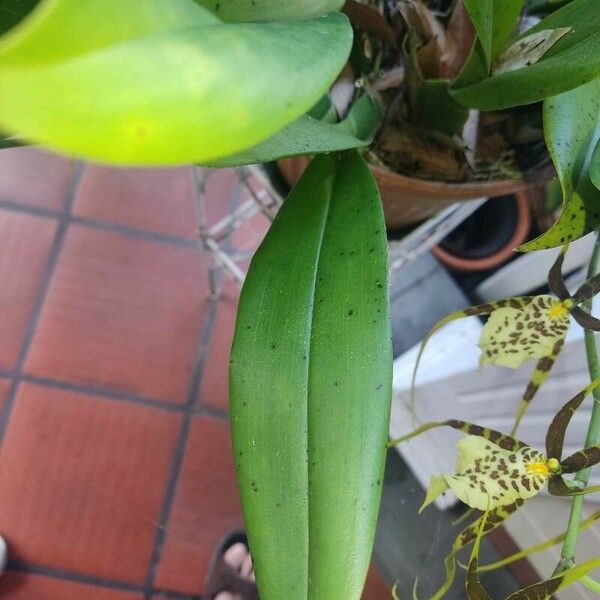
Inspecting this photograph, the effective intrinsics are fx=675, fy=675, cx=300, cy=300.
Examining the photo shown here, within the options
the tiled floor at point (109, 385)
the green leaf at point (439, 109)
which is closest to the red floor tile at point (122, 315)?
the tiled floor at point (109, 385)

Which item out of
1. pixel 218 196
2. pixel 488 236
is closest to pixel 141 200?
pixel 218 196

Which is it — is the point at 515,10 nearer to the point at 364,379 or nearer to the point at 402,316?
the point at 364,379

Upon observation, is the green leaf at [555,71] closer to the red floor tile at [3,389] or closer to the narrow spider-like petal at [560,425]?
the narrow spider-like petal at [560,425]

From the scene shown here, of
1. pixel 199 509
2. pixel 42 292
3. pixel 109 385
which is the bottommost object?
pixel 199 509

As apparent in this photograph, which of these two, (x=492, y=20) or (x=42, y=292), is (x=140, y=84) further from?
(x=42, y=292)

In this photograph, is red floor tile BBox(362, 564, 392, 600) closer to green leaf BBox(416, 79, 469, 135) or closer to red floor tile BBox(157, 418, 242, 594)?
red floor tile BBox(157, 418, 242, 594)

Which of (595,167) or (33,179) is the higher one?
(595,167)
